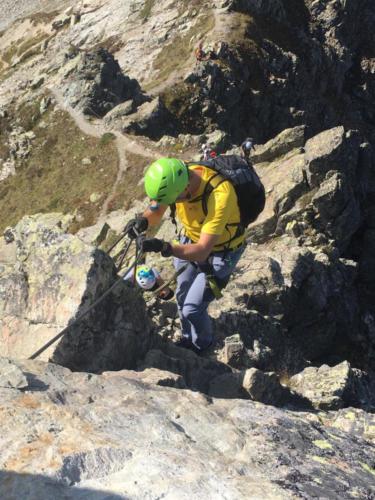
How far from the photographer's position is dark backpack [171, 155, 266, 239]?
10.8m

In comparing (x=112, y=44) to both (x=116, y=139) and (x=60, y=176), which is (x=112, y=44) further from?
(x=60, y=176)

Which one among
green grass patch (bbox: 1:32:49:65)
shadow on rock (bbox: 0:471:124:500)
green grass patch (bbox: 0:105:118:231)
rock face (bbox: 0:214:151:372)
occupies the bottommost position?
green grass patch (bbox: 0:105:118:231)

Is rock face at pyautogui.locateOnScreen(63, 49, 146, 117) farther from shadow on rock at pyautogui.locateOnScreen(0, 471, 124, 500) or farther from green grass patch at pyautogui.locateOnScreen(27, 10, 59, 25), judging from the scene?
shadow on rock at pyautogui.locateOnScreen(0, 471, 124, 500)

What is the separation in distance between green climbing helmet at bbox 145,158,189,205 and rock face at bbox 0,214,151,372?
9.03 ft

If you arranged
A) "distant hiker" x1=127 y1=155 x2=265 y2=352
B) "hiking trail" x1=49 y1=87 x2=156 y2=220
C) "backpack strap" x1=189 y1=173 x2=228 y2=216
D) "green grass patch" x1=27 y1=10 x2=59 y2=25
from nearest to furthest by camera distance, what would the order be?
"distant hiker" x1=127 y1=155 x2=265 y2=352 < "backpack strap" x1=189 y1=173 x2=228 y2=216 < "hiking trail" x1=49 y1=87 x2=156 y2=220 < "green grass patch" x1=27 y1=10 x2=59 y2=25

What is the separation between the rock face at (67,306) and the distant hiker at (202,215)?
5.04 ft

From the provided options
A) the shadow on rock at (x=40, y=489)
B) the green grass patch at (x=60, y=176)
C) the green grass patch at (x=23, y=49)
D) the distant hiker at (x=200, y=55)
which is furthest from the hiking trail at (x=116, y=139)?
the shadow on rock at (x=40, y=489)

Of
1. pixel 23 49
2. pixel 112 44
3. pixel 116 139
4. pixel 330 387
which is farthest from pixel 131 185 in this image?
pixel 23 49

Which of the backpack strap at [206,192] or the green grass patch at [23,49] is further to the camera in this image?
the green grass patch at [23,49]

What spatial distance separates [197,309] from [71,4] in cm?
9928

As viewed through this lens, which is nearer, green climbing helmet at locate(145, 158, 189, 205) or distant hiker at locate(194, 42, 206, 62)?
green climbing helmet at locate(145, 158, 189, 205)

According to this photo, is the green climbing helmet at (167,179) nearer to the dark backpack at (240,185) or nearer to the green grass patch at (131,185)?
the dark backpack at (240,185)

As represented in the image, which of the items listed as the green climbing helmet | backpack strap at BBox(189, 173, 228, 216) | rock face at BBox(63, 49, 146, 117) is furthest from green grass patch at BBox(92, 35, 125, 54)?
the green climbing helmet

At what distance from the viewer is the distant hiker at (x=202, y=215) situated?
33.5 ft
